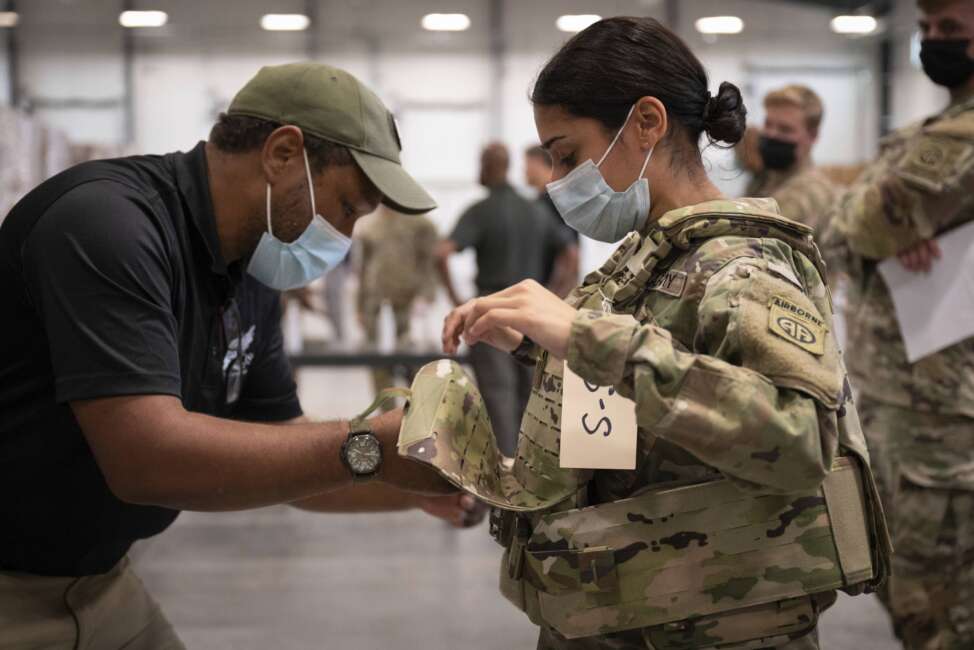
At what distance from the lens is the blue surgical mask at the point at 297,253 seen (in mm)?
1878

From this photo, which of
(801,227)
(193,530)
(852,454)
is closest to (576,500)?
(852,454)

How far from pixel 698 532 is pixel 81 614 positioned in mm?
1058

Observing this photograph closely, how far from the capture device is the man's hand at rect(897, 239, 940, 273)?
9.02 feet

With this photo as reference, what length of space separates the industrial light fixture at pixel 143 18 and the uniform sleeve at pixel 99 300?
15.1ft

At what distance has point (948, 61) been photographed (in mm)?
2672

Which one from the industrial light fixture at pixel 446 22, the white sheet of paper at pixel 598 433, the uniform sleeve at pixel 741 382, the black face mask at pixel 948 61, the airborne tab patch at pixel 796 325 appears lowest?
the white sheet of paper at pixel 598 433

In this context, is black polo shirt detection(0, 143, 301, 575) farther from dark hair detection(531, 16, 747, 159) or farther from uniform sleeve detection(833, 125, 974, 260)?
uniform sleeve detection(833, 125, 974, 260)

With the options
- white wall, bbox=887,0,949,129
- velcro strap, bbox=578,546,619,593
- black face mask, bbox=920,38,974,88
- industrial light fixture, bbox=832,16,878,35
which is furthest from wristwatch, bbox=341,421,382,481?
industrial light fixture, bbox=832,16,878,35

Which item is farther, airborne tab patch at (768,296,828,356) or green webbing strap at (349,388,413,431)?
green webbing strap at (349,388,413,431)

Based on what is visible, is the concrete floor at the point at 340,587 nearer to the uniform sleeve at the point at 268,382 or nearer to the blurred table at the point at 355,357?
the blurred table at the point at 355,357

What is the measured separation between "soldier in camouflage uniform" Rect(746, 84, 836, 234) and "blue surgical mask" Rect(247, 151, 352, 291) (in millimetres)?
2169

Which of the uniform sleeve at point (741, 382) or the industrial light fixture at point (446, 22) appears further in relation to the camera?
the industrial light fixture at point (446, 22)

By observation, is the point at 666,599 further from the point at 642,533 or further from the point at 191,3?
the point at 191,3

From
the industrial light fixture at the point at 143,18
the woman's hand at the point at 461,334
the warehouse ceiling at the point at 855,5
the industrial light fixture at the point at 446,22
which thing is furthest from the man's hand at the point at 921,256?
the industrial light fixture at the point at 143,18
